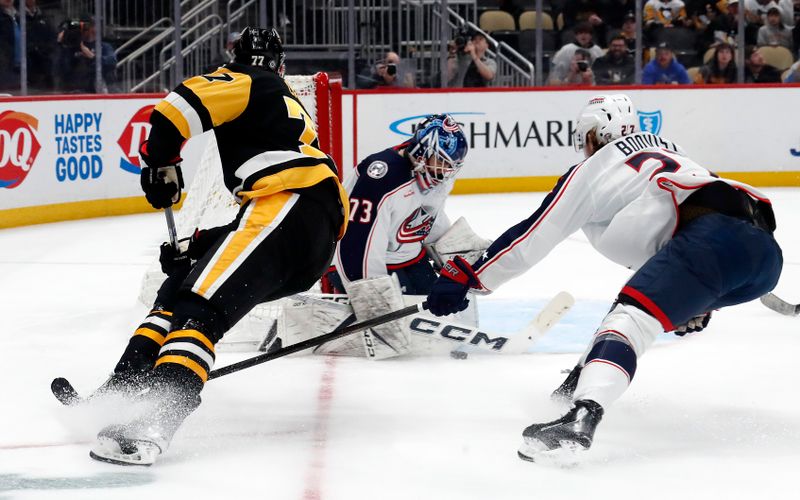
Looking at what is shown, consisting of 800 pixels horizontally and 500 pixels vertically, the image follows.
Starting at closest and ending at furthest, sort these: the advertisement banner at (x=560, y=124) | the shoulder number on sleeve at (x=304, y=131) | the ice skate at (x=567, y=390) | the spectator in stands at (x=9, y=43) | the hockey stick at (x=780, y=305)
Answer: the shoulder number on sleeve at (x=304, y=131)
the ice skate at (x=567, y=390)
the hockey stick at (x=780, y=305)
the spectator in stands at (x=9, y=43)
the advertisement banner at (x=560, y=124)

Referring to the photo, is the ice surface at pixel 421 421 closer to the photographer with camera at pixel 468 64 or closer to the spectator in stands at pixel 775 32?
the photographer with camera at pixel 468 64

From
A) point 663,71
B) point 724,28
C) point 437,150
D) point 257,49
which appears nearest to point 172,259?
point 257,49

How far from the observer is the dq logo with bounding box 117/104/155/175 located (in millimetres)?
7742

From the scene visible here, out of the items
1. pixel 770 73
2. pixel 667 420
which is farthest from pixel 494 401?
pixel 770 73

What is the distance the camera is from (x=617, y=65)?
9312mm

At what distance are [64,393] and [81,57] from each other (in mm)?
5471

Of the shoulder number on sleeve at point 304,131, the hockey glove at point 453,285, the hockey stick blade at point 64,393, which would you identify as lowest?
the hockey stick blade at point 64,393

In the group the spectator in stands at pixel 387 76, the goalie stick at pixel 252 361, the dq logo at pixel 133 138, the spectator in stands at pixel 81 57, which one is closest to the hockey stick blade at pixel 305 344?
the goalie stick at pixel 252 361

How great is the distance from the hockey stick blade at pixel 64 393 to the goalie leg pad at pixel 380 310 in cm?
98

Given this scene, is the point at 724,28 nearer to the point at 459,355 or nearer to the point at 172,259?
the point at 459,355

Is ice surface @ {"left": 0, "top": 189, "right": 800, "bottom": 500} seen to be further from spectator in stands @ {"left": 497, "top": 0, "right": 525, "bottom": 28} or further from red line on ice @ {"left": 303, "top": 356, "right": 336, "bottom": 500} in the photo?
spectator in stands @ {"left": 497, "top": 0, "right": 525, "bottom": 28}

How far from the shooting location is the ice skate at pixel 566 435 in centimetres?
251

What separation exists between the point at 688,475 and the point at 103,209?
18.9 feet

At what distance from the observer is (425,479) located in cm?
255
